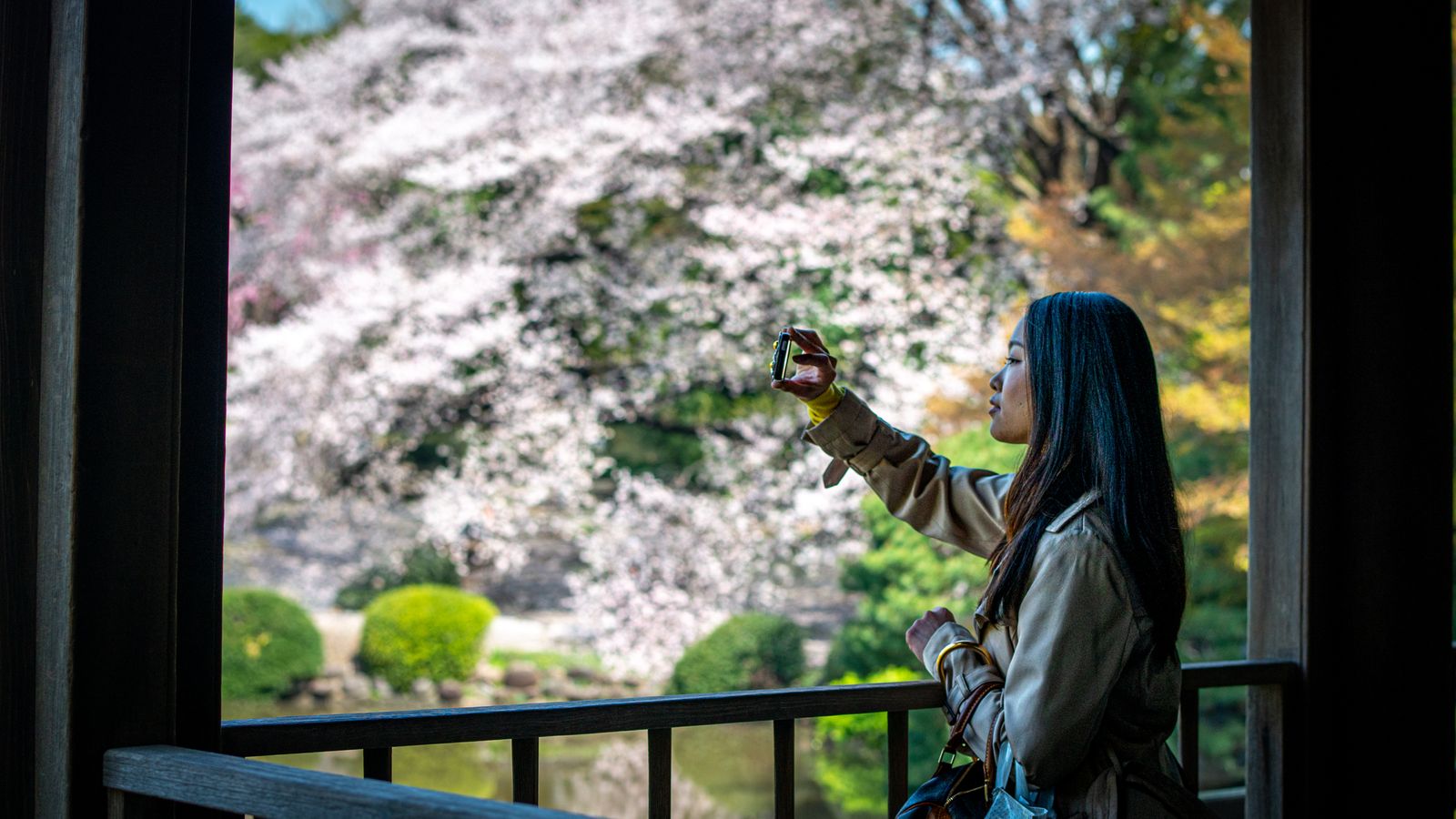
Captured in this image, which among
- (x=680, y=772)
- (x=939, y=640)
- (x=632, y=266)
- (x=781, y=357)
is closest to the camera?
(x=939, y=640)

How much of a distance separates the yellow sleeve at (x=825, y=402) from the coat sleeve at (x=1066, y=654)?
1.56 feet

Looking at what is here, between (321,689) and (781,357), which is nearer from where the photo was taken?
(781,357)

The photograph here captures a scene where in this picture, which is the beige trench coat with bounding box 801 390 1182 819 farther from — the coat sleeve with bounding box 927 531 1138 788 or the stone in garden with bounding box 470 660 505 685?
the stone in garden with bounding box 470 660 505 685

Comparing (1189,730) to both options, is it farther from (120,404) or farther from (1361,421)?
(120,404)

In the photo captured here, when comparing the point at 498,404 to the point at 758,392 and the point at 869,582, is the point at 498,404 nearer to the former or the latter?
the point at 758,392

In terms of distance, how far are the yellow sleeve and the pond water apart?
4.39m

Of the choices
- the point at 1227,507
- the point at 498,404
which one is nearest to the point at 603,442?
the point at 498,404

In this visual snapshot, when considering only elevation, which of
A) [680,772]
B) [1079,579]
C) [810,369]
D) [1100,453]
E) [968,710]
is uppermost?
[810,369]

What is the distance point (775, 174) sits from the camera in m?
7.07

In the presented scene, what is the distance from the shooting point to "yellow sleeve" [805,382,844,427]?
1635 millimetres

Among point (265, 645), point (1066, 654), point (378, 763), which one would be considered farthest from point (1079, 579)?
point (265, 645)

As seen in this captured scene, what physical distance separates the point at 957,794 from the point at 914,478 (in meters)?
0.45

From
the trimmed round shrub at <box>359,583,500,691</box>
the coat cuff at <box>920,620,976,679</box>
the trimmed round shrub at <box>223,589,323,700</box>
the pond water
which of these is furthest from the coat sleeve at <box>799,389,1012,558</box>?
the trimmed round shrub at <box>223,589,323,700</box>

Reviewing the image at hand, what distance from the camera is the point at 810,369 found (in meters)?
1.64
